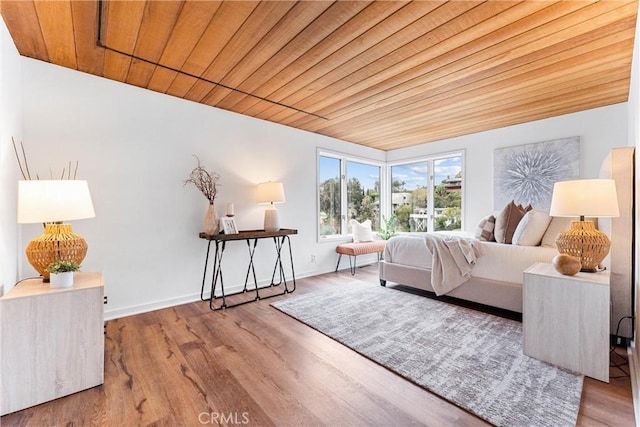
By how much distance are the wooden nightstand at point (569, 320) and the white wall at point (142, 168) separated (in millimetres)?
3064

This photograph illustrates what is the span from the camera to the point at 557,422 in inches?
55.7

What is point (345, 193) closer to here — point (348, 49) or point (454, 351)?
point (348, 49)

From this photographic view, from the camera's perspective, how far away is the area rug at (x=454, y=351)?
155 centimetres

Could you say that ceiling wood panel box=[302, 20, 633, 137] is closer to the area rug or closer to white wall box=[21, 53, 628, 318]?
white wall box=[21, 53, 628, 318]

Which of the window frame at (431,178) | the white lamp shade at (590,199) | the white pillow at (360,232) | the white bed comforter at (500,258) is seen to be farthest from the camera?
the white pillow at (360,232)

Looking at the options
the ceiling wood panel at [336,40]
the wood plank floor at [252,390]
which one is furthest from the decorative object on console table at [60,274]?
the ceiling wood panel at [336,40]

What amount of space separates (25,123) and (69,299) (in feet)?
5.76

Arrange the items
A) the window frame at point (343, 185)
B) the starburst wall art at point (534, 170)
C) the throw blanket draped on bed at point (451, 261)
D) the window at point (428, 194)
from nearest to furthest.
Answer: the throw blanket draped on bed at point (451, 261) → the starburst wall art at point (534, 170) → the window frame at point (343, 185) → the window at point (428, 194)

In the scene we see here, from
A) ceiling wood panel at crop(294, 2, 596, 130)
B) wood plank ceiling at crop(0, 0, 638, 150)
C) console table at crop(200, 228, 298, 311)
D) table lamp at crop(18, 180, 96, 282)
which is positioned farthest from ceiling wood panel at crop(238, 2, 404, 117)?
table lamp at crop(18, 180, 96, 282)

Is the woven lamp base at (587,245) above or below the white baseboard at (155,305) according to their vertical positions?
above

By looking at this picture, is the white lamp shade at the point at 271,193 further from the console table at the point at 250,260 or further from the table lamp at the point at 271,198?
the console table at the point at 250,260

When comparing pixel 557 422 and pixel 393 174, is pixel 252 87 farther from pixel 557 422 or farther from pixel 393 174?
pixel 393 174

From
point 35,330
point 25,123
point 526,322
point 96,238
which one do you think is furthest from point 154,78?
point 526,322

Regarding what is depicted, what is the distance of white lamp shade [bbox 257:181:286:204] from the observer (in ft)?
11.8
